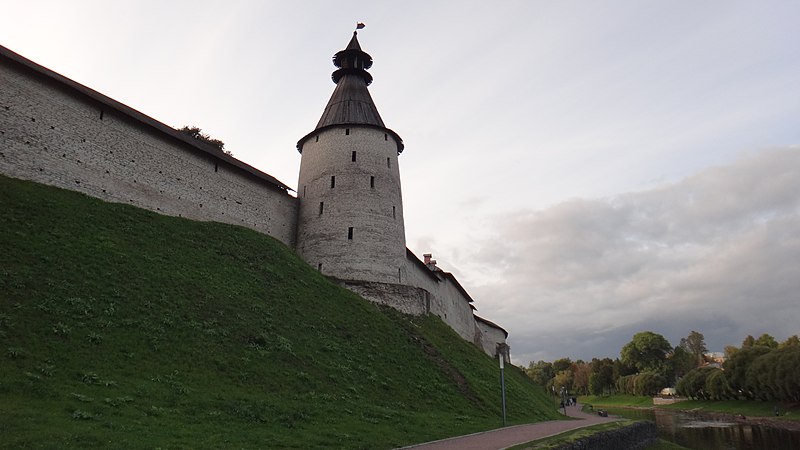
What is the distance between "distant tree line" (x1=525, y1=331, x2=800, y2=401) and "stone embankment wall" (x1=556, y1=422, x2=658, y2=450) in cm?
2385

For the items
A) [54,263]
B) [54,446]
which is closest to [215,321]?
[54,263]

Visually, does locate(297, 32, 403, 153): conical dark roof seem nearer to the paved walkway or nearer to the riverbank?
the paved walkway

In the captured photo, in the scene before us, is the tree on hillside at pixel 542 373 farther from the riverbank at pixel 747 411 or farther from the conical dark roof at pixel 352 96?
the conical dark roof at pixel 352 96

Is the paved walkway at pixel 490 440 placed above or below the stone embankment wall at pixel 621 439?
above

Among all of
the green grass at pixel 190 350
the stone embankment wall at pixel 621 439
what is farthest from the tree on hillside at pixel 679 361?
the green grass at pixel 190 350

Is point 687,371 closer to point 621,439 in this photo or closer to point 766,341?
point 766,341

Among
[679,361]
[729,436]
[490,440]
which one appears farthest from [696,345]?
[490,440]

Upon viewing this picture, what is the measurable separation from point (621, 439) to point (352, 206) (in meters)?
19.2

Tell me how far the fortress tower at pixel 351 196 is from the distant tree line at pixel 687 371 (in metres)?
35.3

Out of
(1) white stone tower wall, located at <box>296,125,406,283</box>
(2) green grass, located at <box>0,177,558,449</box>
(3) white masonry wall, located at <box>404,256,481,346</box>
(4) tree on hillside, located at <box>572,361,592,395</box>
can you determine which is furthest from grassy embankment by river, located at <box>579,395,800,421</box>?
(1) white stone tower wall, located at <box>296,125,406,283</box>

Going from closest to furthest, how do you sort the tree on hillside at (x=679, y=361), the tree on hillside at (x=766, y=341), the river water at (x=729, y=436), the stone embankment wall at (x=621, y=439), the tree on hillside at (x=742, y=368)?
1. the stone embankment wall at (x=621, y=439)
2. the river water at (x=729, y=436)
3. the tree on hillside at (x=742, y=368)
4. the tree on hillside at (x=766, y=341)
5. the tree on hillside at (x=679, y=361)

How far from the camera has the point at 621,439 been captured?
20.3 meters

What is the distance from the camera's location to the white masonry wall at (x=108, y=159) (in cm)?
2016

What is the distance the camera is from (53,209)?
1873 cm
